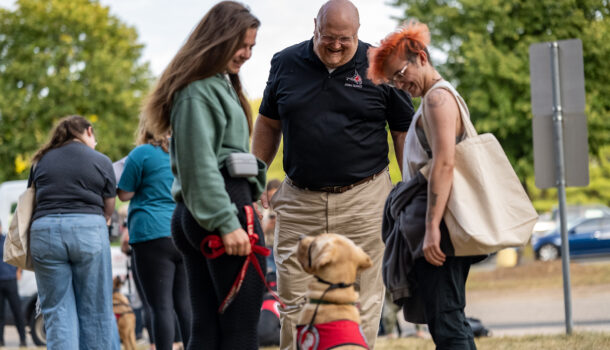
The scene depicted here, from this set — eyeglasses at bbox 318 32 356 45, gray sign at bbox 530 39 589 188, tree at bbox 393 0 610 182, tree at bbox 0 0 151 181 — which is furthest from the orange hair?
tree at bbox 0 0 151 181

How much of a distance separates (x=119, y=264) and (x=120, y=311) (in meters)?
3.88

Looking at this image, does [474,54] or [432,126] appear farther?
[474,54]

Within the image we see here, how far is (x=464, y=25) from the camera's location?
26.3 metres

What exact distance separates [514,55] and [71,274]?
859 inches

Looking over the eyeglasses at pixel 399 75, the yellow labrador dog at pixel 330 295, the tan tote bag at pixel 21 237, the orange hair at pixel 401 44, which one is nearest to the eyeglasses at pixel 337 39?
the orange hair at pixel 401 44

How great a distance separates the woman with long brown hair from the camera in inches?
136

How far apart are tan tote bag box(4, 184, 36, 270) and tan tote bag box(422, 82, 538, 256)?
3565mm

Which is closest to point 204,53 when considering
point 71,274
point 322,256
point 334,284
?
point 322,256

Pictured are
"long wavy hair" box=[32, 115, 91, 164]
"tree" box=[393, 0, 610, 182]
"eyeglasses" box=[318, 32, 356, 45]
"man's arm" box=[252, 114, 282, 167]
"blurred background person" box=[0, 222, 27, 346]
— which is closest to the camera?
"eyeglasses" box=[318, 32, 356, 45]

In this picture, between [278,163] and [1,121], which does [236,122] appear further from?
[278,163]

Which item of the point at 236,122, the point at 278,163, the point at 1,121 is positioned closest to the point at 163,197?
the point at 236,122

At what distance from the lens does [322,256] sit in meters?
3.67

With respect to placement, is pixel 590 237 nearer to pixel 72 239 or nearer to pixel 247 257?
pixel 72 239

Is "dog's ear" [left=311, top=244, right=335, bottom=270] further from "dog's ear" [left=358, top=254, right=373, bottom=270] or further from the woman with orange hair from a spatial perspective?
the woman with orange hair
